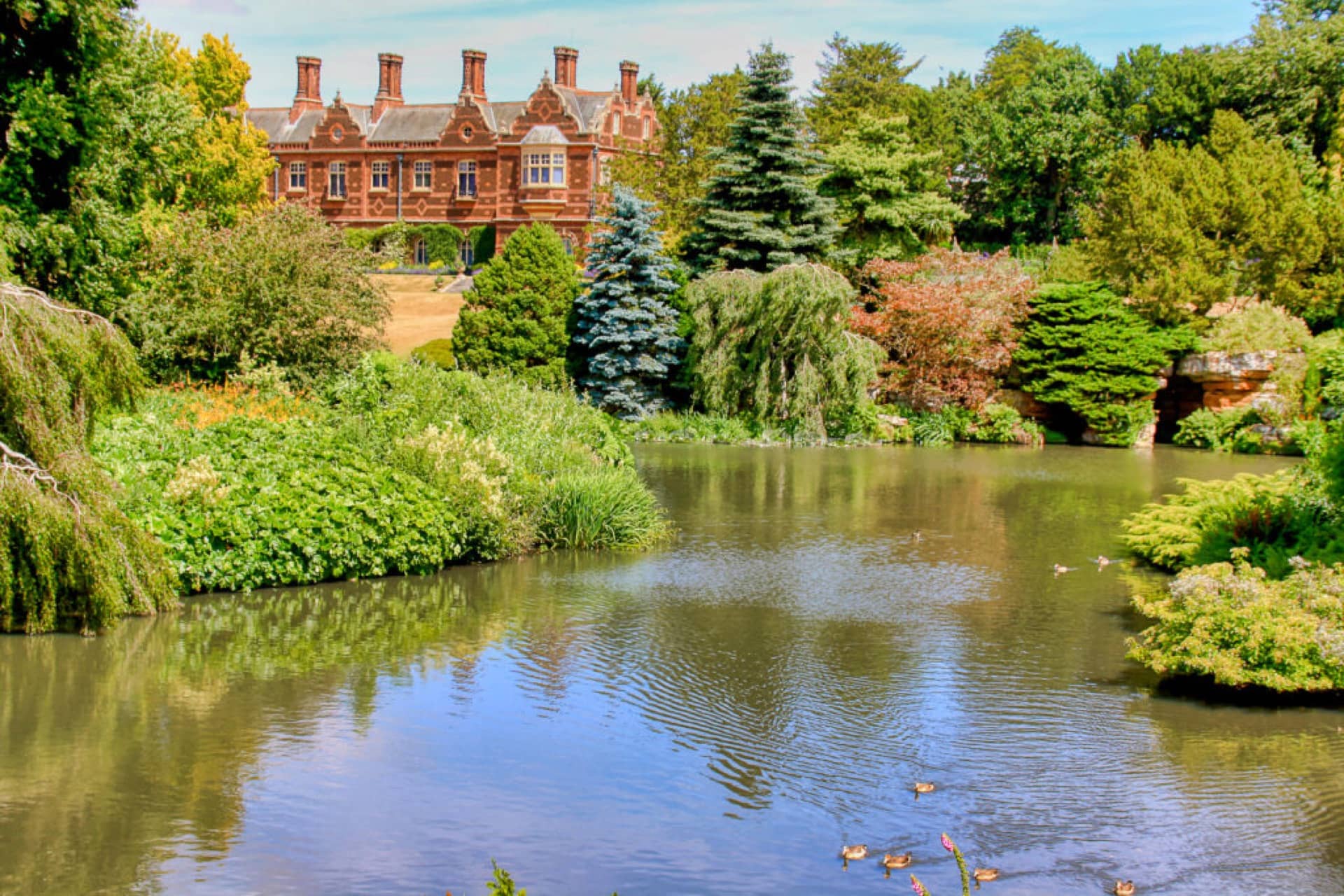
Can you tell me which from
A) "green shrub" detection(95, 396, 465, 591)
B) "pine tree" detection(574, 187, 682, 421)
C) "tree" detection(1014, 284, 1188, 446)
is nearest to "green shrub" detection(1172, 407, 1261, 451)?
"tree" detection(1014, 284, 1188, 446)

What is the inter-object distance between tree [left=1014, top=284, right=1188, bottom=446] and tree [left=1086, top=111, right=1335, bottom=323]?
→ 3.56 ft

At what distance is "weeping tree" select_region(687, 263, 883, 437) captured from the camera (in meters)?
26.7

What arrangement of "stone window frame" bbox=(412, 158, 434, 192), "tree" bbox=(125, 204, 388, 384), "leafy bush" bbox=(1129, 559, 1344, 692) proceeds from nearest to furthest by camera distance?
"leafy bush" bbox=(1129, 559, 1344, 692)
"tree" bbox=(125, 204, 388, 384)
"stone window frame" bbox=(412, 158, 434, 192)

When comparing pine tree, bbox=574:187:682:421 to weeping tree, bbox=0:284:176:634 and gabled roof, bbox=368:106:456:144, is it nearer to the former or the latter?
weeping tree, bbox=0:284:176:634

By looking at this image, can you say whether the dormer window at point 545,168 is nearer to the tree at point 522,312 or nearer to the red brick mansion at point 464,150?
the red brick mansion at point 464,150

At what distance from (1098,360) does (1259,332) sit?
3.46 metres

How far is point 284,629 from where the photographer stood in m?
10.4

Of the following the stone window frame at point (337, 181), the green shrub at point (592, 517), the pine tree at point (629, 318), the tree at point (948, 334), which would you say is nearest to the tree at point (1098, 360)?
the tree at point (948, 334)

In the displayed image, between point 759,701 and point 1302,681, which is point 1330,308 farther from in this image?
point 759,701

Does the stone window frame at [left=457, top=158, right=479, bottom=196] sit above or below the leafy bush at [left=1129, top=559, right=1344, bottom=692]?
above

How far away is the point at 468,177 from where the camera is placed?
181 ft

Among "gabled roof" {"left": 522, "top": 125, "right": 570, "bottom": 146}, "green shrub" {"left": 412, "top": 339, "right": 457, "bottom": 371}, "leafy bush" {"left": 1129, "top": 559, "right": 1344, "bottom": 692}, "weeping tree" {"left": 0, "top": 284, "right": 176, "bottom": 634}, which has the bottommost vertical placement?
"leafy bush" {"left": 1129, "top": 559, "right": 1344, "bottom": 692}

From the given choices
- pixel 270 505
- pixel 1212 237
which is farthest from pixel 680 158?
pixel 270 505

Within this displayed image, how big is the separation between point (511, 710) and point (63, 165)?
36.7 feet
